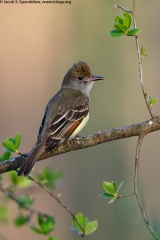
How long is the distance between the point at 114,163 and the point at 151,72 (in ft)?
6.08

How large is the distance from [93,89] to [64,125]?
5668 mm

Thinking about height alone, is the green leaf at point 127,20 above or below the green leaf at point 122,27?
above

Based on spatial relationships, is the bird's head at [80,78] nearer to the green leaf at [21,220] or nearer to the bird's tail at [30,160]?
the bird's tail at [30,160]

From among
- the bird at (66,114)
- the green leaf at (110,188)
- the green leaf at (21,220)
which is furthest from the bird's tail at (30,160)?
the green leaf at (110,188)

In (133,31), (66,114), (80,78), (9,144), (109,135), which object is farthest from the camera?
(80,78)

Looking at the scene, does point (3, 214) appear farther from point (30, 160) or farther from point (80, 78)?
point (80, 78)

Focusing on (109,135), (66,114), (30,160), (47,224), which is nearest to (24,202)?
(47,224)

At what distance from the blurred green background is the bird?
2.64m

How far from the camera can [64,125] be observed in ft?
18.7

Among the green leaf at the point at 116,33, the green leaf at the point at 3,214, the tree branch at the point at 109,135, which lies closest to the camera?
the green leaf at the point at 3,214

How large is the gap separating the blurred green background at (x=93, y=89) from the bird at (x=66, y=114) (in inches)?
104

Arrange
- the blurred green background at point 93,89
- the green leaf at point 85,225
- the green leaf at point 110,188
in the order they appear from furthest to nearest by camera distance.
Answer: the blurred green background at point 93,89, the green leaf at point 110,188, the green leaf at point 85,225

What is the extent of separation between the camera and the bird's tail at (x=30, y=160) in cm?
426

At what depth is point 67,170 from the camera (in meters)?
10.1
